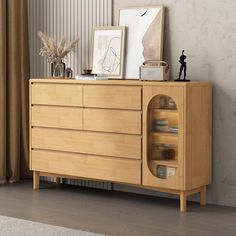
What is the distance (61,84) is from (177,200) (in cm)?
132

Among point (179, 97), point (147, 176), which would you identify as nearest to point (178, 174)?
point (147, 176)

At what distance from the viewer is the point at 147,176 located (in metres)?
4.80

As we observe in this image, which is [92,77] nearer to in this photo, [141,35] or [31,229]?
[141,35]

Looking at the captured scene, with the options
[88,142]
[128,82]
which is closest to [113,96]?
[128,82]

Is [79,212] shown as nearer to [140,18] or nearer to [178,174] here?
[178,174]

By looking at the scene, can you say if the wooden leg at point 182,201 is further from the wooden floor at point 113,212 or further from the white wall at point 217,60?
the white wall at point 217,60

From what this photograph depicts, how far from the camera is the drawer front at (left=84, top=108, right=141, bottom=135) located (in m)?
4.83

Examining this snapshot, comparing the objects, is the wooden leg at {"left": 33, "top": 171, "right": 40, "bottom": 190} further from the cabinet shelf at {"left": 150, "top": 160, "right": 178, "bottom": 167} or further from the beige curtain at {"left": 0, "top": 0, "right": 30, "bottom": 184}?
the cabinet shelf at {"left": 150, "top": 160, "right": 178, "bottom": 167}

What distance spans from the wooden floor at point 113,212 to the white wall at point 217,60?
281 mm

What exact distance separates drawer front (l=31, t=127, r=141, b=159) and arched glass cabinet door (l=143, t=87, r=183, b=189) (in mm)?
114

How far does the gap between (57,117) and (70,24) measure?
94 centimetres

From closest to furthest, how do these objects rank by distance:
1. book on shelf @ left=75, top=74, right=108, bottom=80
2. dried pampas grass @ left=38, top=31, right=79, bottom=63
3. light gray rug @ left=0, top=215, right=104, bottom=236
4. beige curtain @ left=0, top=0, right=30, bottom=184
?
light gray rug @ left=0, top=215, right=104, bottom=236
book on shelf @ left=75, top=74, right=108, bottom=80
dried pampas grass @ left=38, top=31, right=79, bottom=63
beige curtain @ left=0, top=0, right=30, bottom=184

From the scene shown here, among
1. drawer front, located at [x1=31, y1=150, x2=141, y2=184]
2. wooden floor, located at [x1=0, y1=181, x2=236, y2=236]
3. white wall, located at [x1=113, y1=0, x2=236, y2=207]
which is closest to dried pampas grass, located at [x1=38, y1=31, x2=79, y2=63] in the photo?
drawer front, located at [x1=31, y1=150, x2=141, y2=184]

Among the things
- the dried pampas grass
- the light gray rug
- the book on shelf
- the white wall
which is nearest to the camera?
the light gray rug
